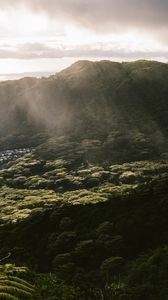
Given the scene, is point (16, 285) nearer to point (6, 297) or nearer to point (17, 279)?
point (17, 279)

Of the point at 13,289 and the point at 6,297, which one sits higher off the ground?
the point at 13,289

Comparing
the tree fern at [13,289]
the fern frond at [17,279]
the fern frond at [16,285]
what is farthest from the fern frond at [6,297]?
the fern frond at [17,279]

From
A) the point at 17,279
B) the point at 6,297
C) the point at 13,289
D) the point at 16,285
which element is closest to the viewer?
the point at 6,297

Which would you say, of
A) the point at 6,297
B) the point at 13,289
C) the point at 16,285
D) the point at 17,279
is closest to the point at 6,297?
the point at 6,297

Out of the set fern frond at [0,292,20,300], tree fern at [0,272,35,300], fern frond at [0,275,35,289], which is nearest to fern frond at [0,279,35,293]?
tree fern at [0,272,35,300]

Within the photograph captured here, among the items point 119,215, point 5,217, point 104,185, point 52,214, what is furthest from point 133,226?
point 104,185

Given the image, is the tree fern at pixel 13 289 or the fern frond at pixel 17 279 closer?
the tree fern at pixel 13 289

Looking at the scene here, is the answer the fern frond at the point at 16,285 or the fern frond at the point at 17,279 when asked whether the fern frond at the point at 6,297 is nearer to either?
the fern frond at the point at 16,285

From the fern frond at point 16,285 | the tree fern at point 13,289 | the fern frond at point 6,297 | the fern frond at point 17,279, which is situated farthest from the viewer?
the fern frond at point 17,279

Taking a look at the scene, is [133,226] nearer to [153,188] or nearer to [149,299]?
[153,188]

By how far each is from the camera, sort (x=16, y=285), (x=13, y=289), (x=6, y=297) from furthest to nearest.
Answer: (x=16, y=285)
(x=13, y=289)
(x=6, y=297)

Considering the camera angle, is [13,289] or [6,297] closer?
[6,297]
